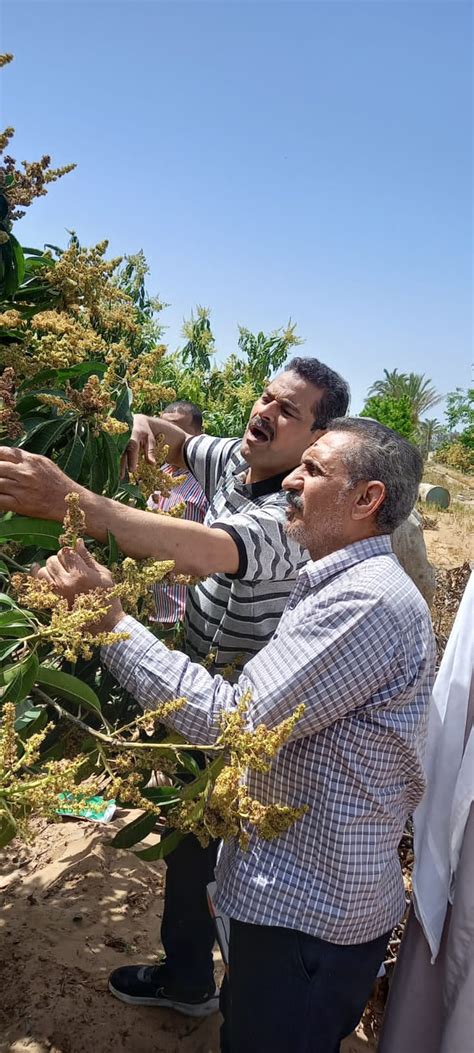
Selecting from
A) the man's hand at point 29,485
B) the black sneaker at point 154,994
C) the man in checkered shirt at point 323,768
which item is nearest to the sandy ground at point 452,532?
the black sneaker at point 154,994

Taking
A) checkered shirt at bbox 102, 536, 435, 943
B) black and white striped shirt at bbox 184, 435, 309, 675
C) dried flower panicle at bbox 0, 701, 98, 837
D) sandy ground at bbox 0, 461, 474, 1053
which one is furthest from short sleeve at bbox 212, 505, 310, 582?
sandy ground at bbox 0, 461, 474, 1053

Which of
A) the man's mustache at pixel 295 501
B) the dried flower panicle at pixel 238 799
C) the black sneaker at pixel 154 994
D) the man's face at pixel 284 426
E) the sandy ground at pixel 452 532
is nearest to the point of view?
the dried flower panicle at pixel 238 799

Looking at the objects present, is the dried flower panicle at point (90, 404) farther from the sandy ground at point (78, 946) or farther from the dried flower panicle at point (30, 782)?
the sandy ground at point (78, 946)

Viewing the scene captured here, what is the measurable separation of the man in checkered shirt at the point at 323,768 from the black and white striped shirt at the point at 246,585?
1.07 feet

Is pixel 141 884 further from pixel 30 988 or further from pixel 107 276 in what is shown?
pixel 107 276

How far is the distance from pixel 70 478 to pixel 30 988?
1925 millimetres

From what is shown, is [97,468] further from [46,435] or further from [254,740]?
[254,740]

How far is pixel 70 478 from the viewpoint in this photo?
156cm

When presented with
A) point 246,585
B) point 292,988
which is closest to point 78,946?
point 292,988

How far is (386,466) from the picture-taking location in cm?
169

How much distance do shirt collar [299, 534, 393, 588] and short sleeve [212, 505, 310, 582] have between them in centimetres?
25

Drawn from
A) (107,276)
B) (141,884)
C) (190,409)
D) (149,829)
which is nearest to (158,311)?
(190,409)

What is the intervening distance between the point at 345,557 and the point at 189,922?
4.69 ft

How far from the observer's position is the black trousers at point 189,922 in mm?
2398
